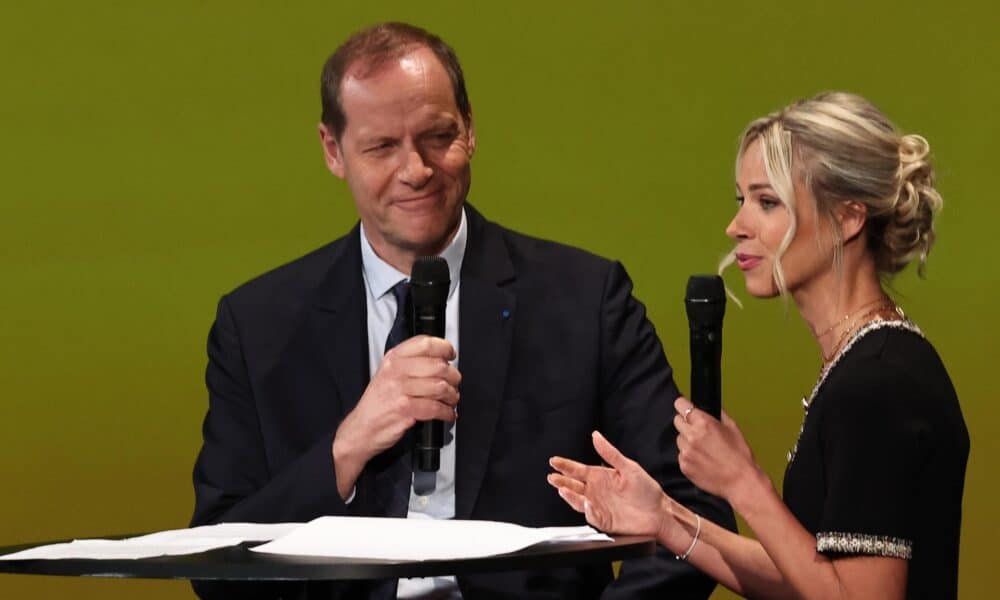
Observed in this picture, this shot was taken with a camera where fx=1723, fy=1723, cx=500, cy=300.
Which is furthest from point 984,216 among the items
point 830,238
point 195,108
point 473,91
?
point 195,108

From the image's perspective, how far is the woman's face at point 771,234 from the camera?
2402mm

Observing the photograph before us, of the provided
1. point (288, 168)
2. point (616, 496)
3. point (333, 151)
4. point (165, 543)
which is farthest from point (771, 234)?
point (288, 168)

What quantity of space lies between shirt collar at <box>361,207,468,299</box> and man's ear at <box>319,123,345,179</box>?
124 mm

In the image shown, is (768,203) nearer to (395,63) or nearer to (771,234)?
(771,234)

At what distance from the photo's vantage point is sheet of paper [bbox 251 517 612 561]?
202 cm

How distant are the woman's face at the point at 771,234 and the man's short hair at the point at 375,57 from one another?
1.86 ft

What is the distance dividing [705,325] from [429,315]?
0.38 metres

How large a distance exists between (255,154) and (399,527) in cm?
161

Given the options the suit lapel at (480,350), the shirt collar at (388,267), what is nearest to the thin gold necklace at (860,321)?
the suit lapel at (480,350)

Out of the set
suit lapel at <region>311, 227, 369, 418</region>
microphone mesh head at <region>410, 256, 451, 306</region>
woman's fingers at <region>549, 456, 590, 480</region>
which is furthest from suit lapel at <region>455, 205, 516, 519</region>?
microphone mesh head at <region>410, 256, 451, 306</region>

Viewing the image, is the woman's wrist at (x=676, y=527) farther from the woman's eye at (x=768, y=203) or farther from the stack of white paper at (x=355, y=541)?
the woman's eye at (x=768, y=203)

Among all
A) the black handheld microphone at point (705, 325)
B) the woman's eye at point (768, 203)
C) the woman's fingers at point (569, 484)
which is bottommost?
the woman's fingers at point (569, 484)

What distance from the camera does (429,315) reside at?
7.72 feet

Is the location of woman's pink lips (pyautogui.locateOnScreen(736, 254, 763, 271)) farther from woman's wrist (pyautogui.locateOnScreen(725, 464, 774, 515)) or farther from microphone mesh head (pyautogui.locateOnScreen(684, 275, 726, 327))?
woman's wrist (pyautogui.locateOnScreen(725, 464, 774, 515))
